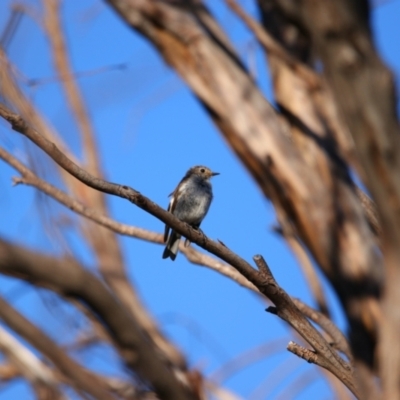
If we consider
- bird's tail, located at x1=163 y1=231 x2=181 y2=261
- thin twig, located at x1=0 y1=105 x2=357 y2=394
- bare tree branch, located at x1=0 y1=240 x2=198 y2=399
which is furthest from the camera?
bird's tail, located at x1=163 y1=231 x2=181 y2=261

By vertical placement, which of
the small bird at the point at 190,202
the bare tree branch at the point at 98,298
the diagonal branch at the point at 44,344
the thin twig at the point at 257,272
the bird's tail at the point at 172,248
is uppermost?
the small bird at the point at 190,202

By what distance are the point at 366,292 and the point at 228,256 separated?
2157 mm

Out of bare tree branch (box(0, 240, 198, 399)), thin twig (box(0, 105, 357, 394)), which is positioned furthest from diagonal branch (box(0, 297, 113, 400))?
thin twig (box(0, 105, 357, 394))

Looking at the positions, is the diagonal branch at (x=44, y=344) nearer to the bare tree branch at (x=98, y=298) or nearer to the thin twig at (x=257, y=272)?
the bare tree branch at (x=98, y=298)

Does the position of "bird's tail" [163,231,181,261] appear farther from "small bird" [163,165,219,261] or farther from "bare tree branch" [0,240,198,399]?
"bare tree branch" [0,240,198,399]

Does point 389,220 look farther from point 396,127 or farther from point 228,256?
point 228,256

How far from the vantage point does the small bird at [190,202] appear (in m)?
6.97

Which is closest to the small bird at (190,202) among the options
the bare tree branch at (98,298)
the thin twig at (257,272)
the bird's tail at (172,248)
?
the bird's tail at (172,248)

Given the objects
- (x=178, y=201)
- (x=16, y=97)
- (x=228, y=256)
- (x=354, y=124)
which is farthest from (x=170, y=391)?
(x=178, y=201)

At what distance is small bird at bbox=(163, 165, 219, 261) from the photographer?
6.97 metres

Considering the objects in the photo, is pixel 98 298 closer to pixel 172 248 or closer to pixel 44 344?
pixel 44 344

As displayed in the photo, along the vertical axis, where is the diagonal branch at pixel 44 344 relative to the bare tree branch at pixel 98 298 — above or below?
below

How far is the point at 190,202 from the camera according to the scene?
7.21m

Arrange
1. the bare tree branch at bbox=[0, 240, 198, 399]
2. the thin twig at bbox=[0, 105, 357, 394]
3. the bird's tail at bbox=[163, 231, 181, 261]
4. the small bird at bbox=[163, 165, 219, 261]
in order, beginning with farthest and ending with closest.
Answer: the small bird at bbox=[163, 165, 219, 261] → the bird's tail at bbox=[163, 231, 181, 261] → the thin twig at bbox=[0, 105, 357, 394] → the bare tree branch at bbox=[0, 240, 198, 399]
